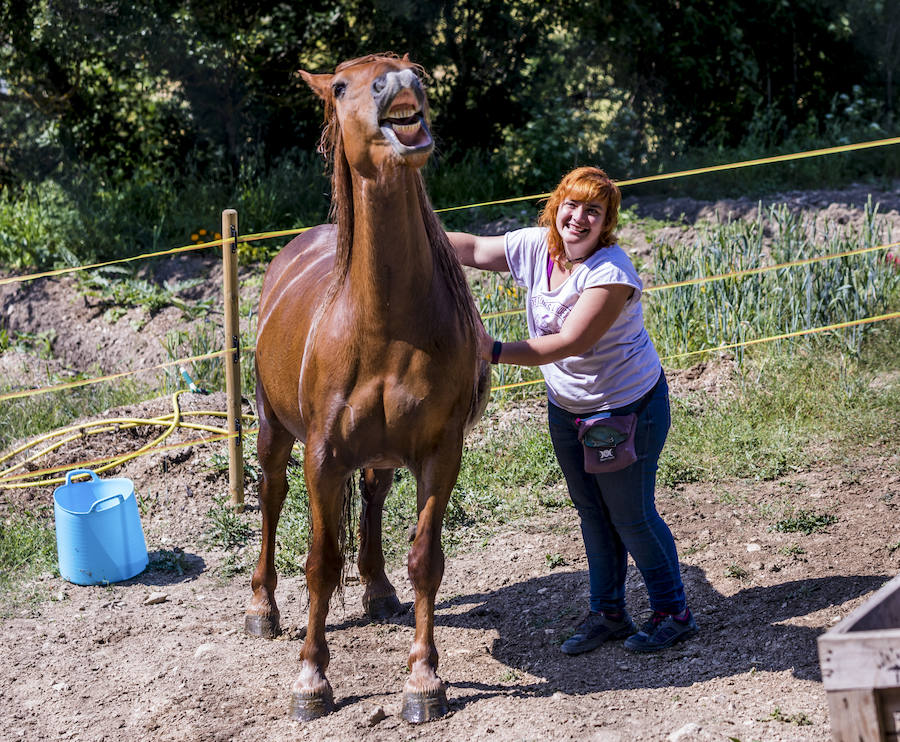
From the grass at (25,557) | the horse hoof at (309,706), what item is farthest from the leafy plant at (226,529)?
the horse hoof at (309,706)

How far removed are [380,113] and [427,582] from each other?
166cm

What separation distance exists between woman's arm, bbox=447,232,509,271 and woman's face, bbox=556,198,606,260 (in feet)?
1.23

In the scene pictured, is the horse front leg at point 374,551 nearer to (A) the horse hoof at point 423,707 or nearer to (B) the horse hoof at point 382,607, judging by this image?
(B) the horse hoof at point 382,607

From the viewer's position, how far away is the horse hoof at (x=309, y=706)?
363cm

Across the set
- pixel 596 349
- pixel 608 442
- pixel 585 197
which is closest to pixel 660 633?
pixel 608 442

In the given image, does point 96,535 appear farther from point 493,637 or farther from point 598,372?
point 598,372

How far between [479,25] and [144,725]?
31.3ft

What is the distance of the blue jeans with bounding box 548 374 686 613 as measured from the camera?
12.4 feet

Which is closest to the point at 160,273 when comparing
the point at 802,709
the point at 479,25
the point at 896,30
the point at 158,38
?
the point at 158,38

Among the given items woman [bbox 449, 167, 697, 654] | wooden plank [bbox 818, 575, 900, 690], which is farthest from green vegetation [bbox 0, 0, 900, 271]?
wooden plank [bbox 818, 575, 900, 690]

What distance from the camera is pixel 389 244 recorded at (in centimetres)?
330

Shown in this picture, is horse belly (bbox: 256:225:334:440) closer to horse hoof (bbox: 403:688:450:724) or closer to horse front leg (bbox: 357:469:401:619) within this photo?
horse front leg (bbox: 357:469:401:619)

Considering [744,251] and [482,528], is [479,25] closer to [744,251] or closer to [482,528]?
[744,251]

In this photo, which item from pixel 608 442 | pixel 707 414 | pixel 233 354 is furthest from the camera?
pixel 707 414
